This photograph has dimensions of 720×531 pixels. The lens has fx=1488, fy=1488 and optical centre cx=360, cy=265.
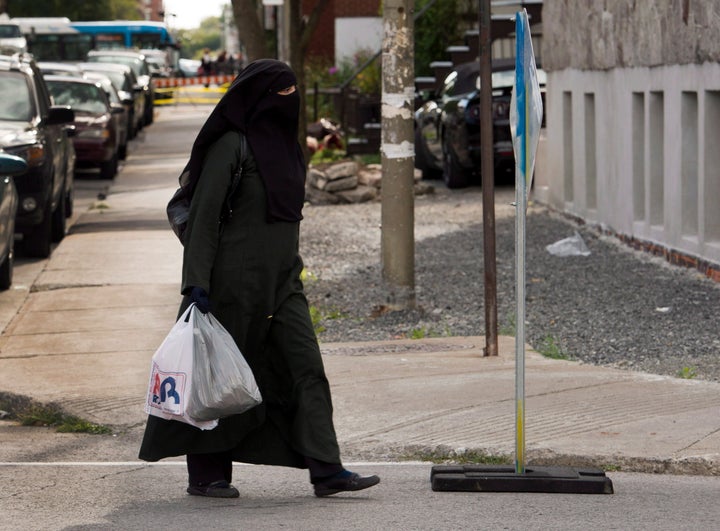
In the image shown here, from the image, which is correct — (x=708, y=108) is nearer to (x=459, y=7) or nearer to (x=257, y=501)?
(x=257, y=501)

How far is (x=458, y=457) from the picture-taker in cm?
687

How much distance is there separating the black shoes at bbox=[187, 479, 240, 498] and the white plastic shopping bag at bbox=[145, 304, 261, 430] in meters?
0.42

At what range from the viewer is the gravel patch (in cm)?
982

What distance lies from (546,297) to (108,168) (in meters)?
14.3

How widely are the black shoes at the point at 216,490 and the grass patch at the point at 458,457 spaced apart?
1184 millimetres

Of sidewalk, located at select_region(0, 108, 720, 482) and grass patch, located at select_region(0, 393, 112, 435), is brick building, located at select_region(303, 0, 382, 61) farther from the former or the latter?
grass patch, located at select_region(0, 393, 112, 435)

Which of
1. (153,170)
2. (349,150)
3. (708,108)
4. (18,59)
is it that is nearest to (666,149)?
(708,108)

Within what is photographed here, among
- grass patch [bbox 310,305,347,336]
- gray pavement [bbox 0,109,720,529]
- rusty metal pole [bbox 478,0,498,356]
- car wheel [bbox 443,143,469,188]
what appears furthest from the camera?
car wheel [bbox 443,143,469,188]

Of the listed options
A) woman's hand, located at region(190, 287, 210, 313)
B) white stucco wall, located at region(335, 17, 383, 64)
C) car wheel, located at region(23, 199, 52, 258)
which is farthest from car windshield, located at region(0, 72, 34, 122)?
white stucco wall, located at region(335, 17, 383, 64)

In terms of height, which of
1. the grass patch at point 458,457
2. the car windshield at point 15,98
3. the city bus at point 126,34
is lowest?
the grass patch at point 458,457

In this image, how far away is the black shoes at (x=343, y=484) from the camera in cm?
592

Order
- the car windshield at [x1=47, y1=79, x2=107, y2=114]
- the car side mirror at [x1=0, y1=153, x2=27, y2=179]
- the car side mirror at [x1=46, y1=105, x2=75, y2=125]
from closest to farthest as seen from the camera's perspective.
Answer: the car side mirror at [x1=0, y1=153, x2=27, y2=179], the car side mirror at [x1=46, y1=105, x2=75, y2=125], the car windshield at [x1=47, y1=79, x2=107, y2=114]

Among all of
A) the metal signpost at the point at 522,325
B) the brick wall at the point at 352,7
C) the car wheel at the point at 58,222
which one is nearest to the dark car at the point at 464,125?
the car wheel at the point at 58,222

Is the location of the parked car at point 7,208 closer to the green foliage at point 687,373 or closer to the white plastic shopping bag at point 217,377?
the green foliage at point 687,373
